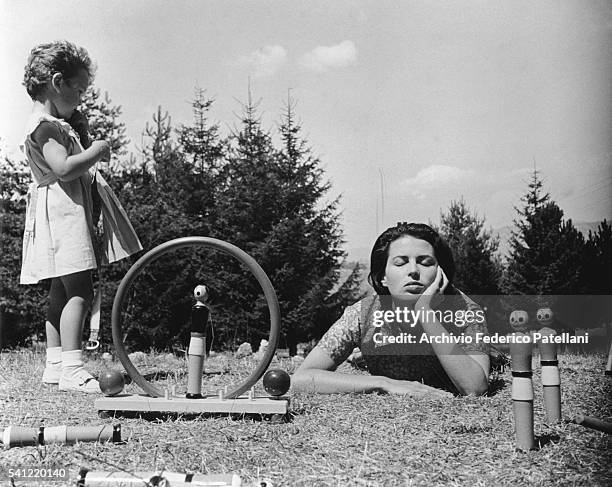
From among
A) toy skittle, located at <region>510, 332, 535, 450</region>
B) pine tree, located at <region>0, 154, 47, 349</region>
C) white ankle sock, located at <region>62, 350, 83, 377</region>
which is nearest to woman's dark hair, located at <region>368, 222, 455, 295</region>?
toy skittle, located at <region>510, 332, 535, 450</region>

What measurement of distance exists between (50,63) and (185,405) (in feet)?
3.50

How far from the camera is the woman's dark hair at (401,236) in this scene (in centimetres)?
186

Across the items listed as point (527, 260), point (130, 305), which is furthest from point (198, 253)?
point (527, 260)

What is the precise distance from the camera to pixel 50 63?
1848 mm

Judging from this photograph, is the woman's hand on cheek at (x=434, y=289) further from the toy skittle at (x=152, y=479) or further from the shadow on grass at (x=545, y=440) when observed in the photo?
the toy skittle at (x=152, y=479)

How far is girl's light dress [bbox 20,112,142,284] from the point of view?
1.82 metres

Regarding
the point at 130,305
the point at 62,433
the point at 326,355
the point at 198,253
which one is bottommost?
the point at 62,433

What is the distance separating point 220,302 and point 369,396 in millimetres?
2493

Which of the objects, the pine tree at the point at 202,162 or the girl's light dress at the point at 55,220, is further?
the pine tree at the point at 202,162

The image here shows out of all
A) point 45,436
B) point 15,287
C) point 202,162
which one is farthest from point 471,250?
point 45,436

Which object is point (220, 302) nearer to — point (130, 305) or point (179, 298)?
point (179, 298)

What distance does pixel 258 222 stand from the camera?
4.39 meters

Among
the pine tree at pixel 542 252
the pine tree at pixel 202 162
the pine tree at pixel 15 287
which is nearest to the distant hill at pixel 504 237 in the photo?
the pine tree at pixel 542 252

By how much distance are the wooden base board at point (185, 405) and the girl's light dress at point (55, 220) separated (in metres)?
0.51
